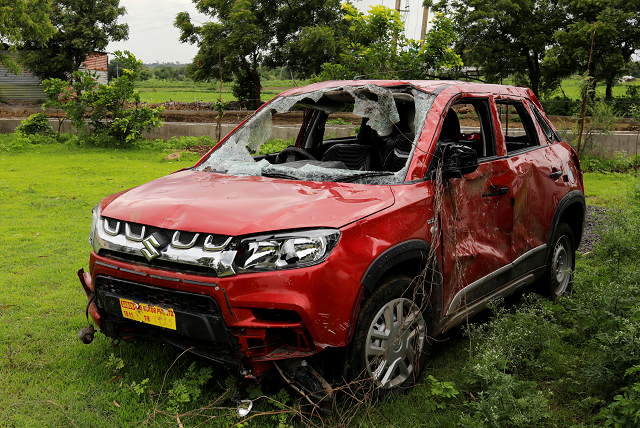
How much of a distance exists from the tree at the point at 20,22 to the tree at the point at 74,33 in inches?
233

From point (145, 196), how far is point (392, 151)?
1.86 meters

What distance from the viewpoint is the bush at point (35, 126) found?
16.6 m

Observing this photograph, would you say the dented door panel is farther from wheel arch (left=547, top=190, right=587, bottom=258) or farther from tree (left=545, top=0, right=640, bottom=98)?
tree (left=545, top=0, right=640, bottom=98)

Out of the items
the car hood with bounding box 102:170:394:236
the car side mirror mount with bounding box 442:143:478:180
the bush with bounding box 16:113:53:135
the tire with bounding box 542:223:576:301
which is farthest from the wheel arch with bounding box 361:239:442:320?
the bush with bounding box 16:113:53:135

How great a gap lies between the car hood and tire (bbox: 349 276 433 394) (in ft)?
1.56

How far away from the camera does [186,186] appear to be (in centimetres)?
327

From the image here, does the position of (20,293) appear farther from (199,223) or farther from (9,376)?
(199,223)

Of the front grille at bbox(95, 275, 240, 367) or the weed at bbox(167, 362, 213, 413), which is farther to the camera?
the weed at bbox(167, 362, 213, 413)

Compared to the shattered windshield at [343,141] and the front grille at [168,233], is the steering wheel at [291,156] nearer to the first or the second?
the shattered windshield at [343,141]

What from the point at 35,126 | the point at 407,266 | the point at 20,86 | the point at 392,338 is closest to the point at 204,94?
the point at 20,86

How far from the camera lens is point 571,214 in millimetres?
5000

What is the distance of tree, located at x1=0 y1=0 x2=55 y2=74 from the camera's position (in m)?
19.6

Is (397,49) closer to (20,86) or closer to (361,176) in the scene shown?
(361,176)

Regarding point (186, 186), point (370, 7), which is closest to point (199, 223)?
point (186, 186)
